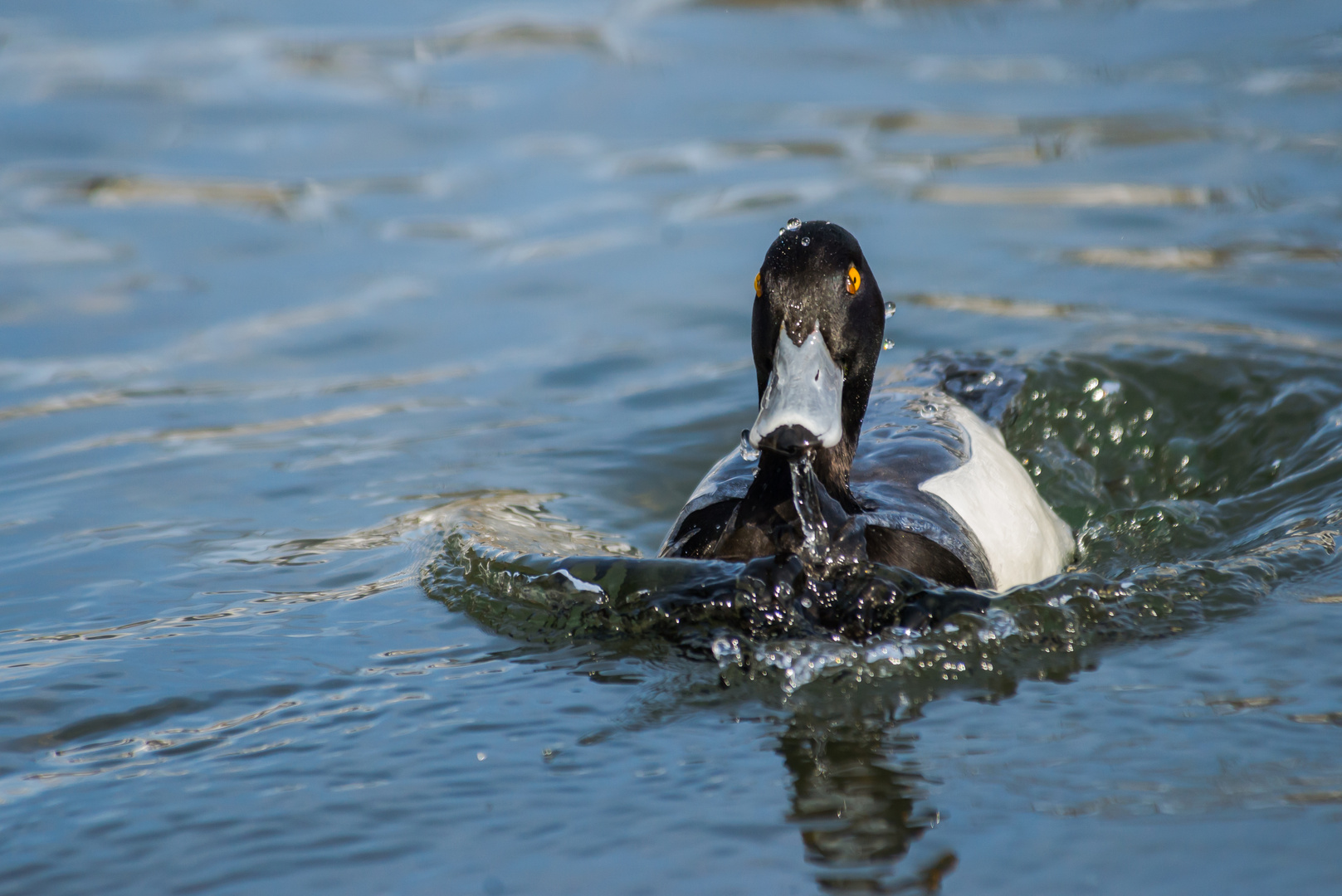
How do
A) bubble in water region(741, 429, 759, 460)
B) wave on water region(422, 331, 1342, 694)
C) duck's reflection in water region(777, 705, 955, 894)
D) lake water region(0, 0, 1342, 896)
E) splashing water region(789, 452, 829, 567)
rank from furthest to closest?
1. bubble in water region(741, 429, 759, 460)
2. splashing water region(789, 452, 829, 567)
3. wave on water region(422, 331, 1342, 694)
4. lake water region(0, 0, 1342, 896)
5. duck's reflection in water region(777, 705, 955, 894)

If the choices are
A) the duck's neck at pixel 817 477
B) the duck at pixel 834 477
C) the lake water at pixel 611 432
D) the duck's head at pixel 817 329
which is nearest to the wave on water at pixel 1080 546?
the lake water at pixel 611 432

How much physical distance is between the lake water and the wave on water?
0.02m

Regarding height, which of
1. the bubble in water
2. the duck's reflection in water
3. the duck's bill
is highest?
the duck's bill

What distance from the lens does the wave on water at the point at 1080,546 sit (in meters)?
4.23

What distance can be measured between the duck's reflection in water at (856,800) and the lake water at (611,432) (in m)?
0.01

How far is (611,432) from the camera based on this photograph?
24.5 feet

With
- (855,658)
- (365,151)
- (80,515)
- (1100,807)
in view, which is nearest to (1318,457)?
(855,658)

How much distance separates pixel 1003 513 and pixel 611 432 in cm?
274

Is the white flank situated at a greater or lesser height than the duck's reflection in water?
greater

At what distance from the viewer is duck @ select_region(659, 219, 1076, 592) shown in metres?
4.36

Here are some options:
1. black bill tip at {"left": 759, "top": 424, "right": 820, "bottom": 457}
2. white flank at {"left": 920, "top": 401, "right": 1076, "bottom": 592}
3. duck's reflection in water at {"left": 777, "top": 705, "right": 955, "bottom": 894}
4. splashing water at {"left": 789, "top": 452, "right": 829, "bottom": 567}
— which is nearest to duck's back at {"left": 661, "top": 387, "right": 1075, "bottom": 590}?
white flank at {"left": 920, "top": 401, "right": 1076, "bottom": 592}

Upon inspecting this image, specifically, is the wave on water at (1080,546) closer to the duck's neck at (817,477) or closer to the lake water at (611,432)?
the lake water at (611,432)

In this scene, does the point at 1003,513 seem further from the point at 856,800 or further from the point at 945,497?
the point at 856,800

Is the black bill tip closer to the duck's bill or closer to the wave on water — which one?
the duck's bill
